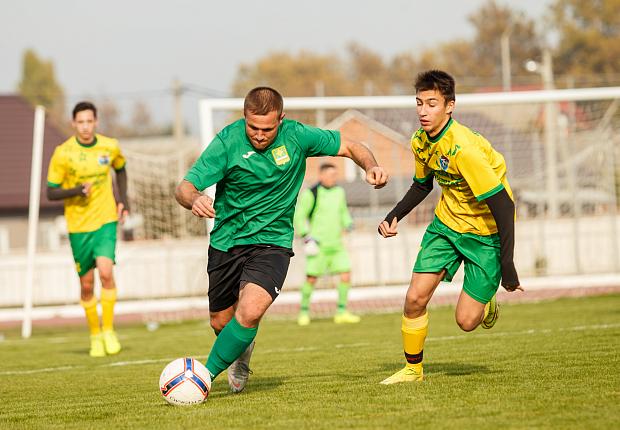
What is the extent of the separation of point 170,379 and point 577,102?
1277 cm

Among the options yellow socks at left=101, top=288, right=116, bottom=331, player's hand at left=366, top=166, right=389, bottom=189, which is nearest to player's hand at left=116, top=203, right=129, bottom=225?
yellow socks at left=101, top=288, right=116, bottom=331

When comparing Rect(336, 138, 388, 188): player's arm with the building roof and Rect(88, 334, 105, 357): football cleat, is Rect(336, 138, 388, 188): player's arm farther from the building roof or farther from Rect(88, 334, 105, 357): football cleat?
the building roof

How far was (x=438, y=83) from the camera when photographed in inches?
265

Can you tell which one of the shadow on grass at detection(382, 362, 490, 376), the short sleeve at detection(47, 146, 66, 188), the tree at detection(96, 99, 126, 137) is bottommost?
the shadow on grass at detection(382, 362, 490, 376)

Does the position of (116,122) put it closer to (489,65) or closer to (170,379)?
(489,65)

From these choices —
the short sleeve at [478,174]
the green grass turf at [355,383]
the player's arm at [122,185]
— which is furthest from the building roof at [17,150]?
the short sleeve at [478,174]

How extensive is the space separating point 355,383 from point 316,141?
1678 mm

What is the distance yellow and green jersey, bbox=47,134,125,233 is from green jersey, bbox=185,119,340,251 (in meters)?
4.06

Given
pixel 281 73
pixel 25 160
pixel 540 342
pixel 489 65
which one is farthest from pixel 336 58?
pixel 540 342

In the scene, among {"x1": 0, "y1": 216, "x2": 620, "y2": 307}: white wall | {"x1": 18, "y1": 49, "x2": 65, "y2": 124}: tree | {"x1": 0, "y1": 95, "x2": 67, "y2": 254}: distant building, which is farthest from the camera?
{"x1": 18, "y1": 49, "x2": 65, "y2": 124}: tree

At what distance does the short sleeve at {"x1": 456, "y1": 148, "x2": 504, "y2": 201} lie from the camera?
21.6ft

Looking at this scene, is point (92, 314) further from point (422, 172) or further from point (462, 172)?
point (462, 172)

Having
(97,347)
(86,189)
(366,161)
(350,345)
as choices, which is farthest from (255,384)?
(97,347)

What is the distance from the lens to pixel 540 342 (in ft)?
30.4
